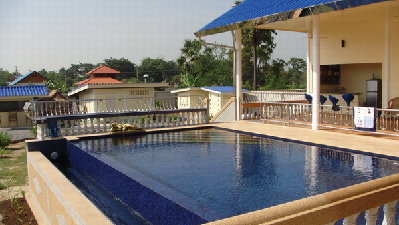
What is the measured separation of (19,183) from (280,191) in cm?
1024

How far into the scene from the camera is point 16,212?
31.6 feet

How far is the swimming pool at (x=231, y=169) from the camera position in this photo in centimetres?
607

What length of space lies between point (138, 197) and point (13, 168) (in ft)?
36.9

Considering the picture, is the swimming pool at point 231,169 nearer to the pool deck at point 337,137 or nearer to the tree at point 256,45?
the pool deck at point 337,137

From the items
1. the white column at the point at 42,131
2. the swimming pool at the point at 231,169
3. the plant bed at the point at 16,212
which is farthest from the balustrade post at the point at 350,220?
the white column at the point at 42,131

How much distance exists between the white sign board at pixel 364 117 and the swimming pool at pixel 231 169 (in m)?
1.67

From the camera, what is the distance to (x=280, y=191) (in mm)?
6422

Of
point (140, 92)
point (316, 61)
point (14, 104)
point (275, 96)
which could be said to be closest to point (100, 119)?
Result: point (316, 61)

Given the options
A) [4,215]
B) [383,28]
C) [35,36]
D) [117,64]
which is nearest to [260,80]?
[35,36]

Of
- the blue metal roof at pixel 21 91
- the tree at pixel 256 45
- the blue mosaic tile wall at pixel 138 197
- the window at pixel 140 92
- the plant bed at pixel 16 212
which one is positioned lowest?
the plant bed at pixel 16 212

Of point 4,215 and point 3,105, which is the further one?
point 3,105

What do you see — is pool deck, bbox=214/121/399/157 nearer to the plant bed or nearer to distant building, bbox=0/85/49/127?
the plant bed

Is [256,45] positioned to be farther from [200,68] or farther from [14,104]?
[14,104]

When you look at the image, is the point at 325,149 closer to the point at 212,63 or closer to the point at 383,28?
the point at 383,28
